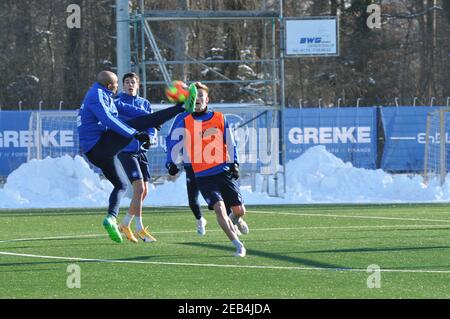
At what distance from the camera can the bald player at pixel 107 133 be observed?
14.8m

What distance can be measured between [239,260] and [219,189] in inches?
45.3

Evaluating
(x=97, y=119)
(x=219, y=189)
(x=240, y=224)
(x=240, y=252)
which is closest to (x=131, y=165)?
(x=97, y=119)

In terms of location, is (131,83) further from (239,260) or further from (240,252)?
(239,260)

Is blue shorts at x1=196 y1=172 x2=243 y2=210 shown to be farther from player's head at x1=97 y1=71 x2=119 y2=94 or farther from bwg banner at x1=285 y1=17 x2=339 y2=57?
bwg banner at x1=285 y1=17 x2=339 y2=57

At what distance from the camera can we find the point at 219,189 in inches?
566

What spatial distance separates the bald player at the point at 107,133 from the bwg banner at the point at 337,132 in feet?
72.5

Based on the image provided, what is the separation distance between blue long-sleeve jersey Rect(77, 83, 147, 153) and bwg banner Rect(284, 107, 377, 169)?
22349 millimetres

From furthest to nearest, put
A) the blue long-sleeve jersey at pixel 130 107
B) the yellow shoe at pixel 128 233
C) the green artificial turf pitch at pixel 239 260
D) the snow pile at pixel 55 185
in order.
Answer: the snow pile at pixel 55 185 → the blue long-sleeve jersey at pixel 130 107 → the yellow shoe at pixel 128 233 → the green artificial turf pitch at pixel 239 260

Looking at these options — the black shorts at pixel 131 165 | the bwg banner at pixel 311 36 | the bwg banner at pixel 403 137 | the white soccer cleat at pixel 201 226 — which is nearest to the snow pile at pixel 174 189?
the bwg banner at pixel 311 36

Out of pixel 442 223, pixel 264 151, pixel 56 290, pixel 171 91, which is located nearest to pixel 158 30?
pixel 264 151

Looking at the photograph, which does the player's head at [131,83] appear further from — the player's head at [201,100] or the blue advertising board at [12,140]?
the blue advertising board at [12,140]

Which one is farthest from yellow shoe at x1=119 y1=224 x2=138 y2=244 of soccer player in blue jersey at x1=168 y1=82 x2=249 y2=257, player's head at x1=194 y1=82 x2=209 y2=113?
player's head at x1=194 y1=82 x2=209 y2=113

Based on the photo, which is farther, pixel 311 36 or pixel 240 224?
pixel 311 36

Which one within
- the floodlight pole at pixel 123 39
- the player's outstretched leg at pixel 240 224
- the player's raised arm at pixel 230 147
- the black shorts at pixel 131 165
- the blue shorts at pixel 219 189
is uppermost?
the floodlight pole at pixel 123 39
